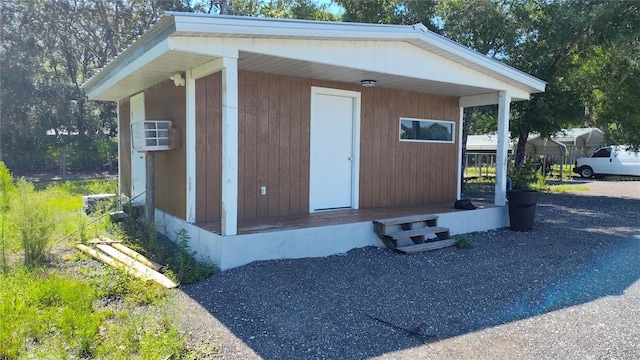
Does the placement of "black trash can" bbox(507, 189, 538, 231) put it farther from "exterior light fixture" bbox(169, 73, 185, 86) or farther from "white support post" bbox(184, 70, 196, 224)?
"exterior light fixture" bbox(169, 73, 185, 86)

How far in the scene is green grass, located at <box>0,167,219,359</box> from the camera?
114 inches

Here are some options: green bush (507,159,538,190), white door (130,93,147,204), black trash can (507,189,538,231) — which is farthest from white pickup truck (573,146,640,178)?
white door (130,93,147,204)

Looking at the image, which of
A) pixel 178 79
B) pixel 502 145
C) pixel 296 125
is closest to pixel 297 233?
pixel 296 125

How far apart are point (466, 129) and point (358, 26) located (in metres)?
7.42

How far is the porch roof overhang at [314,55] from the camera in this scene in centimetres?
420

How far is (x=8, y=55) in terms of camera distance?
17.7 m

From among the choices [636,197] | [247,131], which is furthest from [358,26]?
[636,197]

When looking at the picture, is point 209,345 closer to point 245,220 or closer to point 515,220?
point 245,220

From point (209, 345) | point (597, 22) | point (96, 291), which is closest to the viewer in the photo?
point (209, 345)

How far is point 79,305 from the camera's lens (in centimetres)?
356

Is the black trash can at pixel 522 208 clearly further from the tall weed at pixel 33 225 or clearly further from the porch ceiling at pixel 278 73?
the tall weed at pixel 33 225

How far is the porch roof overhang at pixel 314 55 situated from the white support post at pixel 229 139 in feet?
0.61

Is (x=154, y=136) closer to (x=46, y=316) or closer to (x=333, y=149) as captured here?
(x=333, y=149)

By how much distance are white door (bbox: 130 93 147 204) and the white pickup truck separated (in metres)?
19.8
